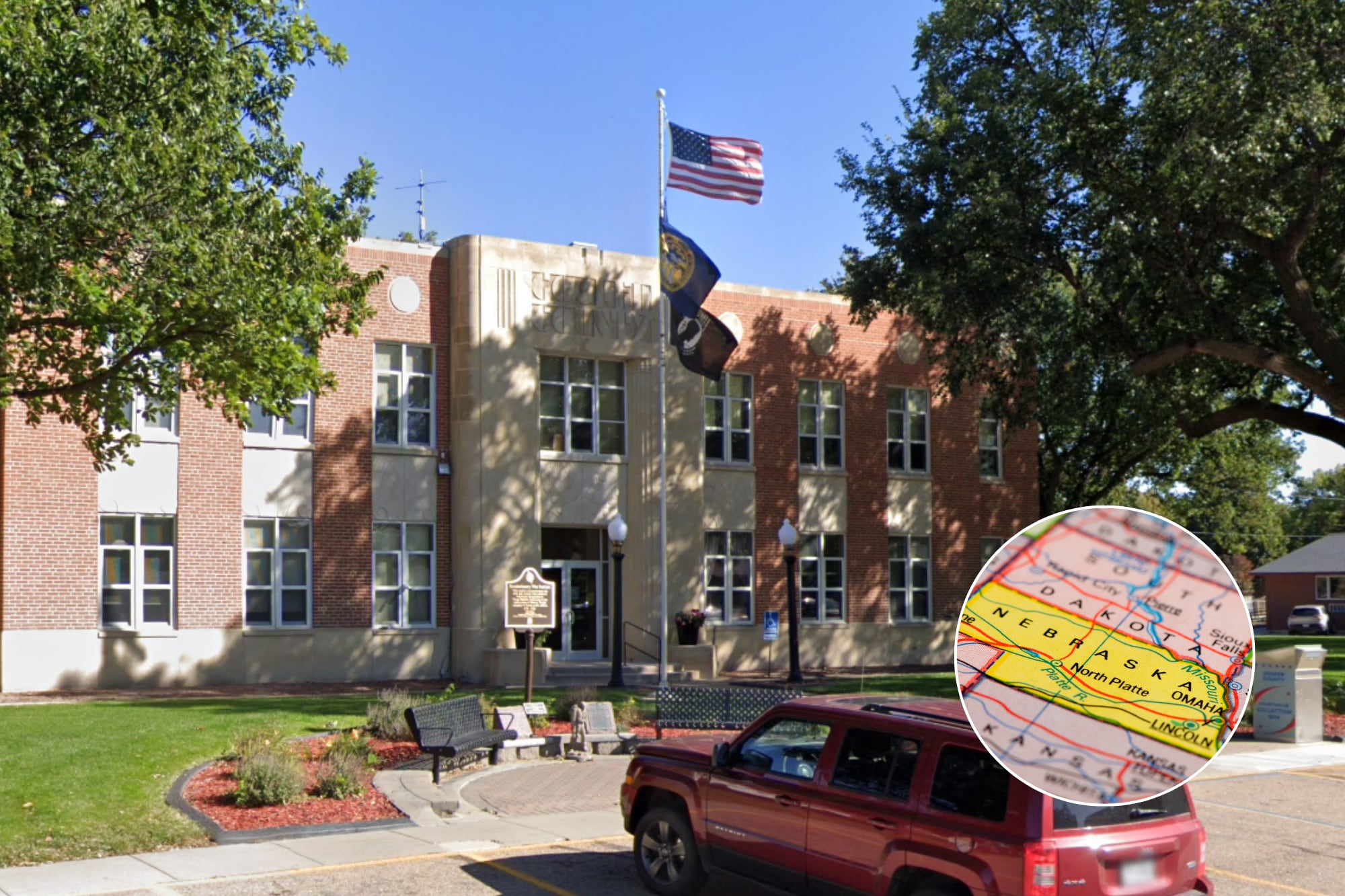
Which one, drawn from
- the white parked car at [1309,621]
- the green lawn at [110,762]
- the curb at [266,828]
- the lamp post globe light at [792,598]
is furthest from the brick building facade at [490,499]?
the white parked car at [1309,621]

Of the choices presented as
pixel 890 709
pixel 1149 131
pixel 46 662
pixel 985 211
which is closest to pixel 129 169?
pixel 890 709

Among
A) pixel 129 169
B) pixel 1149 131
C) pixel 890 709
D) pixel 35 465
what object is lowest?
pixel 890 709

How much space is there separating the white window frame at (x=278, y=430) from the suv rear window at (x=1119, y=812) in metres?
21.2

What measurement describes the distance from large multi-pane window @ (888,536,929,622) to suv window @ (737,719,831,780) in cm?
2519

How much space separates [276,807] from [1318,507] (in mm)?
100956

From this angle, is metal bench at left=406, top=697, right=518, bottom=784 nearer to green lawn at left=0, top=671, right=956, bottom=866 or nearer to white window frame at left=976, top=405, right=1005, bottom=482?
green lawn at left=0, top=671, right=956, bottom=866

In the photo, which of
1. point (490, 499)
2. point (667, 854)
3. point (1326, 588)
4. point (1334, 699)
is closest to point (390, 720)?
point (667, 854)

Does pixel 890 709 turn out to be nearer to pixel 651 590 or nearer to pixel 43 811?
pixel 43 811

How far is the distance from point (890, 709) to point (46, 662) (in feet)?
66.2

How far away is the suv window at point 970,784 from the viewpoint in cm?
732

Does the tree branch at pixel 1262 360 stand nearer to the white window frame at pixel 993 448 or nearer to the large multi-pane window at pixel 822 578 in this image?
the large multi-pane window at pixel 822 578

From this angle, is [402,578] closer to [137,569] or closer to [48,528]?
[137,569]

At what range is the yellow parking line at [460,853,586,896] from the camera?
9.71m

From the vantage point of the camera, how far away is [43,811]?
37.2 feet
